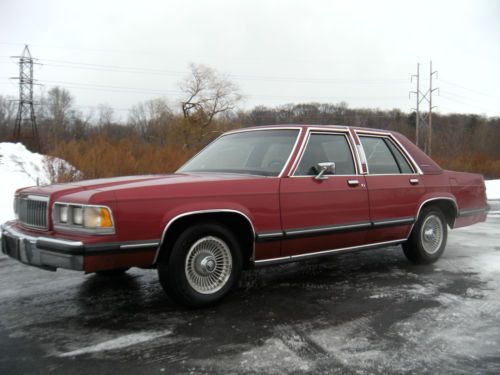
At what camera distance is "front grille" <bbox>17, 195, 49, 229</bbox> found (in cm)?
375

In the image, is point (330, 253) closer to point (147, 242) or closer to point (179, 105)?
point (147, 242)

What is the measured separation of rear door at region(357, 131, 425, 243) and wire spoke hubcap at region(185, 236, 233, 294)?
71.9 inches

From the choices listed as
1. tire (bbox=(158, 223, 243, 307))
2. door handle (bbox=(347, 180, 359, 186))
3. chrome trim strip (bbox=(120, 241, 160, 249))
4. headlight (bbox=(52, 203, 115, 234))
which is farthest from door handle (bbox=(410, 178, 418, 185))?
headlight (bbox=(52, 203, 115, 234))

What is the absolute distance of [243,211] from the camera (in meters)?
3.99

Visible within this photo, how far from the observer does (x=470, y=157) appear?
28641 millimetres

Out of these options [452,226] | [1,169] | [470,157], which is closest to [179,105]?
[470,157]

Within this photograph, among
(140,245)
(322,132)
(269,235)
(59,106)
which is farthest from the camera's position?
(59,106)

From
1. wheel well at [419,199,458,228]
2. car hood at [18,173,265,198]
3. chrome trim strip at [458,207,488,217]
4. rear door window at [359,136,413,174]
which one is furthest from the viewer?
chrome trim strip at [458,207,488,217]

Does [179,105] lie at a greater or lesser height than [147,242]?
greater

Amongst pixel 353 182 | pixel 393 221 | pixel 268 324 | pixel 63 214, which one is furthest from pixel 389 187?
pixel 63 214

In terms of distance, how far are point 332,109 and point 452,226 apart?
66779 millimetres

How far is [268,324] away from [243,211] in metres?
0.98

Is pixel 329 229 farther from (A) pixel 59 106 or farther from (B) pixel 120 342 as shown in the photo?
(A) pixel 59 106

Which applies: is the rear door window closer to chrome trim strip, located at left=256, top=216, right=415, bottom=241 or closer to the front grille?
chrome trim strip, located at left=256, top=216, right=415, bottom=241
